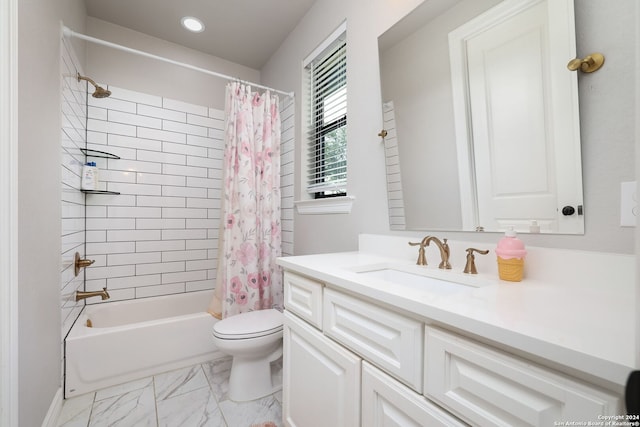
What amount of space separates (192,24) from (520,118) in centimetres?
250

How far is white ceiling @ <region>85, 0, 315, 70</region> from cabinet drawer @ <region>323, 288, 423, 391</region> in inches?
86.6

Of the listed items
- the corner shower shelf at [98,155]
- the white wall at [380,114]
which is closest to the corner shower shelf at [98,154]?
the corner shower shelf at [98,155]

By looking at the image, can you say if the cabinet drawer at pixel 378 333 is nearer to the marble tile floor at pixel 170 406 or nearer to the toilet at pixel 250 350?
the toilet at pixel 250 350

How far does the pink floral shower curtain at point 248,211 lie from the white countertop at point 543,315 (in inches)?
45.4

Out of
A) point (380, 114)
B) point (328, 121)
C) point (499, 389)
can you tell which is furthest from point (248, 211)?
point (499, 389)

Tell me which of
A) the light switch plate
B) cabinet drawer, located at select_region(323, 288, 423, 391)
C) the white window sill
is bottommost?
cabinet drawer, located at select_region(323, 288, 423, 391)

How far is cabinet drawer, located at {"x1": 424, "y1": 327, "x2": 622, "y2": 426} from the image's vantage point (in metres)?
0.41

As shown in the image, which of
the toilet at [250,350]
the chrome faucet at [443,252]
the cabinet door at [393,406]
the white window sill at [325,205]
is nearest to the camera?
the cabinet door at [393,406]

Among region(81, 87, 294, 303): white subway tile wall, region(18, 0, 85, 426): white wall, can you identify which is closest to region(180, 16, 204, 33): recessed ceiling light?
region(81, 87, 294, 303): white subway tile wall

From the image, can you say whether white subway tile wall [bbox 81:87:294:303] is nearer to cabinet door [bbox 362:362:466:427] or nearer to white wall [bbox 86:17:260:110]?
white wall [bbox 86:17:260:110]

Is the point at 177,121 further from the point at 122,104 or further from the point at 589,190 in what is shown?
the point at 589,190

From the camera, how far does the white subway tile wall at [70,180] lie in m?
1.52

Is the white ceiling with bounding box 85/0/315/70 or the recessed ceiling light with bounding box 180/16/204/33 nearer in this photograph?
the white ceiling with bounding box 85/0/315/70

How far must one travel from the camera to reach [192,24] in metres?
2.15
